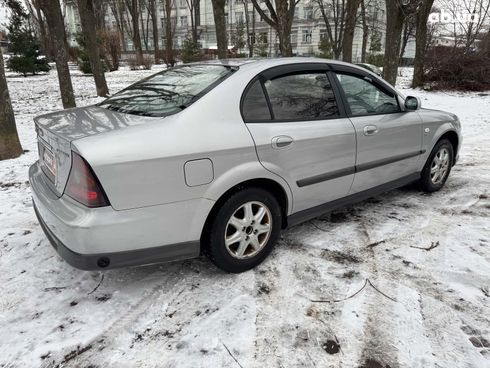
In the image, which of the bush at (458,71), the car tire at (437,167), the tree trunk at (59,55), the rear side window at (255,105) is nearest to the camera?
the rear side window at (255,105)

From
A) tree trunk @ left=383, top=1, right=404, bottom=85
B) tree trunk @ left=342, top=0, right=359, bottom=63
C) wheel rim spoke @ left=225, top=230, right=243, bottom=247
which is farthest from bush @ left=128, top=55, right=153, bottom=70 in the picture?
wheel rim spoke @ left=225, top=230, right=243, bottom=247

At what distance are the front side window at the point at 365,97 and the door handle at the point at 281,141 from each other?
88cm

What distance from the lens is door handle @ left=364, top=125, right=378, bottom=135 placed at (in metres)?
3.40

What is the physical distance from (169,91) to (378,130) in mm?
1925

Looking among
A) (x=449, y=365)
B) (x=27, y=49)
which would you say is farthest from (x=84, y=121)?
(x=27, y=49)

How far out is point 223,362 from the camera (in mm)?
Answer: 2049

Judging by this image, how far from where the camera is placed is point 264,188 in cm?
284

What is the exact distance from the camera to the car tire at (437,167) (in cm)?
435

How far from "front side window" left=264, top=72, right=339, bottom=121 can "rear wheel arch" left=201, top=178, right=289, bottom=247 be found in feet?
1.64

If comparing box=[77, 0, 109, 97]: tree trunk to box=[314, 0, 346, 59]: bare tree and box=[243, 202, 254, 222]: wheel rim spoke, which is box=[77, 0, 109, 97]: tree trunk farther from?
box=[314, 0, 346, 59]: bare tree

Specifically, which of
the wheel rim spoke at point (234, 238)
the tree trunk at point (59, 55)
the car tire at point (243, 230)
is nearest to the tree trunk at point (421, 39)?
the tree trunk at point (59, 55)

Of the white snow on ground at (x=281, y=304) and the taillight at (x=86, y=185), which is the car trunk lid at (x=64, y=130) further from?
the white snow on ground at (x=281, y=304)

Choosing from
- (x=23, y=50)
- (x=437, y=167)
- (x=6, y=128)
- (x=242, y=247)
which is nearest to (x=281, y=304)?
(x=242, y=247)

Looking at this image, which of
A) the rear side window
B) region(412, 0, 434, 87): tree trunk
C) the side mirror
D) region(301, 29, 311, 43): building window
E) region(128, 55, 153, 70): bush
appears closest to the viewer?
the rear side window
